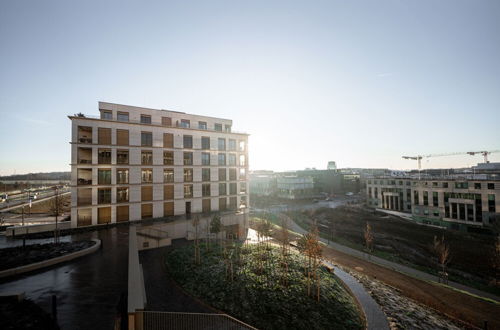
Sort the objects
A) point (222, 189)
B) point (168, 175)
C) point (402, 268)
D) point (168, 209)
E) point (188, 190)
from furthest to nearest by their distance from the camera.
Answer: point (222, 189)
point (188, 190)
point (168, 175)
point (168, 209)
point (402, 268)

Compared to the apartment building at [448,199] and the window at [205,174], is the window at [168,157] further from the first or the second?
the apartment building at [448,199]

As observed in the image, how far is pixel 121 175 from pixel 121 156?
2872 mm

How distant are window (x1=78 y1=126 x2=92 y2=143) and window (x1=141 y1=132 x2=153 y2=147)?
269 inches

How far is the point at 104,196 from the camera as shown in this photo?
3103 centimetres

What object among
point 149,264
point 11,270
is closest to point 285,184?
point 149,264

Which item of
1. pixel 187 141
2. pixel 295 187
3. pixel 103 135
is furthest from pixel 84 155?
pixel 295 187

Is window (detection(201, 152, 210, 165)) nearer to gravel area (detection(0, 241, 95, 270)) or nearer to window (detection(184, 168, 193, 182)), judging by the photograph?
window (detection(184, 168, 193, 182))

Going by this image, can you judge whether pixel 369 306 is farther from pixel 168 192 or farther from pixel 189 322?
pixel 168 192

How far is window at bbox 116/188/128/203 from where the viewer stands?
31.9 metres

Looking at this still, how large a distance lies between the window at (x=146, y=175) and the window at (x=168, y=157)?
268 cm

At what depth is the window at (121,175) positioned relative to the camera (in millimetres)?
32062

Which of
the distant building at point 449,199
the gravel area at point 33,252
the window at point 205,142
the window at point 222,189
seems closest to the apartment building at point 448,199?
the distant building at point 449,199

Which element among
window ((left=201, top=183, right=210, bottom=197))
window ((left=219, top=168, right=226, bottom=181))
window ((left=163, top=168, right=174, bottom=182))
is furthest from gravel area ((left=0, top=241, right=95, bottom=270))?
window ((left=219, top=168, right=226, bottom=181))

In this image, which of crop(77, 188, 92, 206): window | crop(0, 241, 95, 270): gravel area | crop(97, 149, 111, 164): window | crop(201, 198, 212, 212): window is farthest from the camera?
crop(201, 198, 212, 212): window
